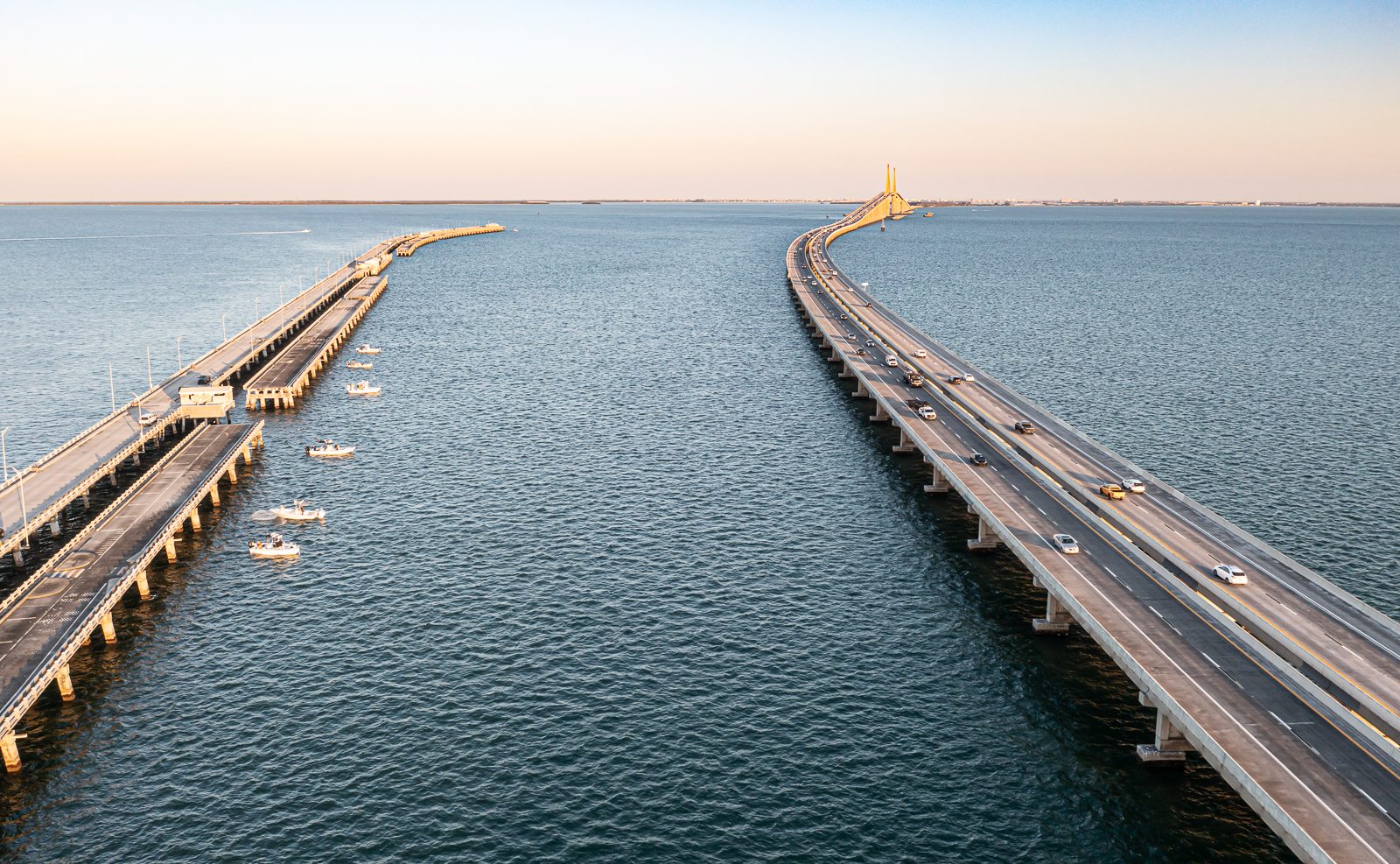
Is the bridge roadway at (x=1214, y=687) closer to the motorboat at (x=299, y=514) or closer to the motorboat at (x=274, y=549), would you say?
the motorboat at (x=274, y=549)

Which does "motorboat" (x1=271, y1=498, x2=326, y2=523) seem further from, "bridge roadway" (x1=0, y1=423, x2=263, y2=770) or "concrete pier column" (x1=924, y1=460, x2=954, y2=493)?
"concrete pier column" (x1=924, y1=460, x2=954, y2=493)

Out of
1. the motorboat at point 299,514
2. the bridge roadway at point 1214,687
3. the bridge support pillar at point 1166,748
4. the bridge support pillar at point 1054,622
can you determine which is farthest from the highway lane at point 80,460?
the bridge support pillar at point 1166,748

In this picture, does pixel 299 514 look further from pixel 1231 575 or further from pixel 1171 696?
pixel 1231 575

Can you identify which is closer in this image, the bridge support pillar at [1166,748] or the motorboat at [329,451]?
the bridge support pillar at [1166,748]

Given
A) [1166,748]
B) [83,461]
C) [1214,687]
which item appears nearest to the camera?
[1166,748]

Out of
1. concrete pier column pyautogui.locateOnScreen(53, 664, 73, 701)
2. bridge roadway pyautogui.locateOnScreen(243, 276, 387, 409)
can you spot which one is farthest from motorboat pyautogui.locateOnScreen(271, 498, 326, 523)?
bridge roadway pyautogui.locateOnScreen(243, 276, 387, 409)

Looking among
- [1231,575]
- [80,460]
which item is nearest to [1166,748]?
[1231,575]
